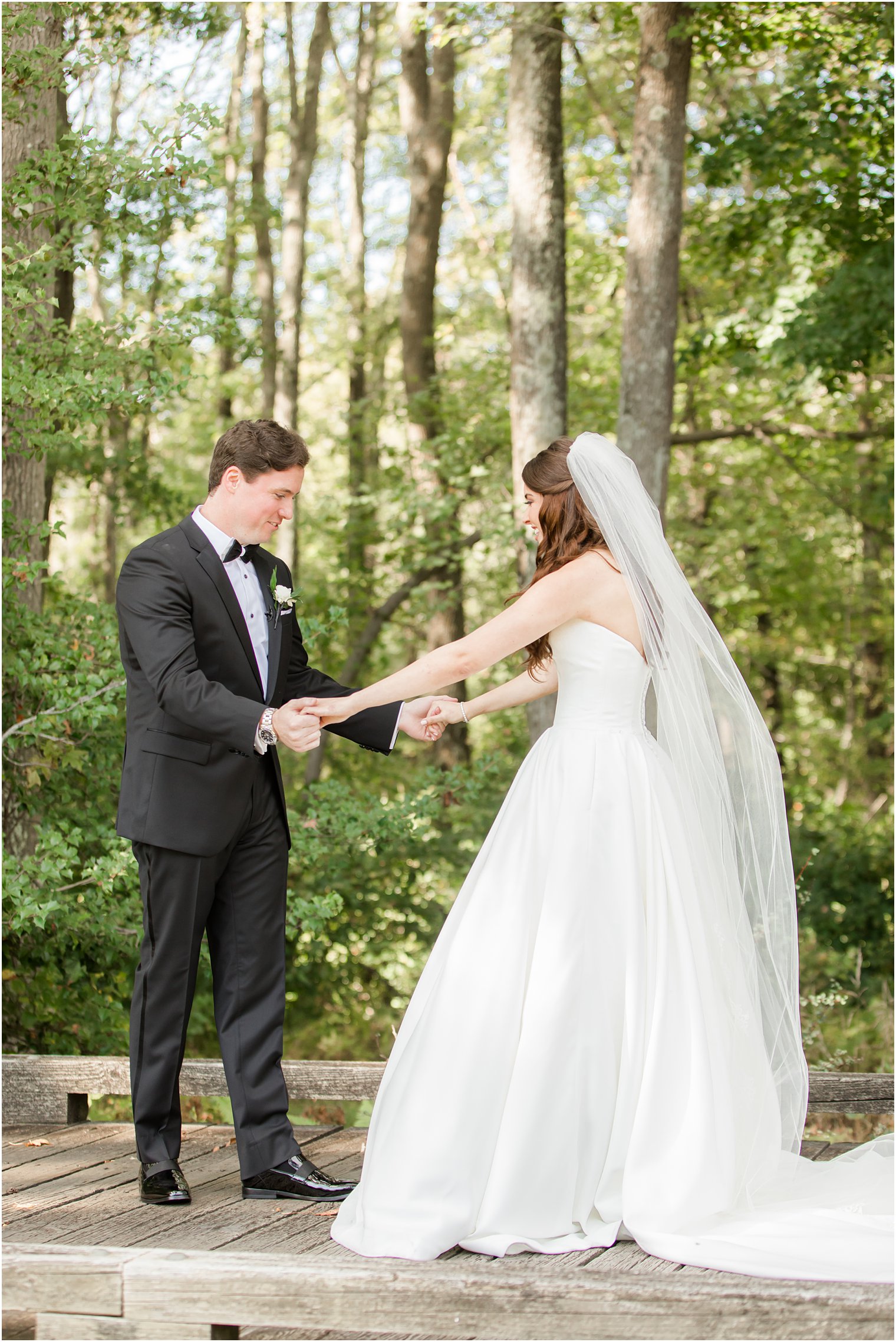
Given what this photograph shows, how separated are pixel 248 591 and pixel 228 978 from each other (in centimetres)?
119

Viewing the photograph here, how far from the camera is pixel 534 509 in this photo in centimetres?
362

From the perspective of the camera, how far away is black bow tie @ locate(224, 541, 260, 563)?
143 inches

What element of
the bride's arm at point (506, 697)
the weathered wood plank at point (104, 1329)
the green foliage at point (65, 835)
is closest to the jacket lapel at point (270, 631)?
the bride's arm at point (506, 697)

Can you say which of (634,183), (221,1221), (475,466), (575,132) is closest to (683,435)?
(475,466)

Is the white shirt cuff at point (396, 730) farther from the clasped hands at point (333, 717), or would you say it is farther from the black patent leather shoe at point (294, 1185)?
the black patent leather shoe at point (294, 1185)

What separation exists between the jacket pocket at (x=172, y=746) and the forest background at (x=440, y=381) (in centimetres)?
105

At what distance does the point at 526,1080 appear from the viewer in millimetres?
3105

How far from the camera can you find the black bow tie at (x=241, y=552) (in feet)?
11.9

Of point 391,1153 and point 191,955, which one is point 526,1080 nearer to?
point 391,1153

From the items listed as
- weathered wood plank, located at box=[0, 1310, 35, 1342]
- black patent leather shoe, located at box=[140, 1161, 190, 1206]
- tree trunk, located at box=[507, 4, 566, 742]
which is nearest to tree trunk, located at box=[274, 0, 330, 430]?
tree trunk, located at box=[507, 4, 566, 742]

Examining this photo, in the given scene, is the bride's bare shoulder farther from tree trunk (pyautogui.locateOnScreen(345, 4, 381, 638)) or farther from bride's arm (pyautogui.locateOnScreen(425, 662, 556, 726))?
tree trunk (pyautogui.locateOnScreen(345, 4, 381, 638))

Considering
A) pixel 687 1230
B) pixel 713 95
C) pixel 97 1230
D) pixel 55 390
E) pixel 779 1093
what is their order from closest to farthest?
pixel 687 1230 → pixel 97 1230 → pixel 779 1093 → pixel 55 390 → pixel 713 95

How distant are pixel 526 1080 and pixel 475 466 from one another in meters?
6.10

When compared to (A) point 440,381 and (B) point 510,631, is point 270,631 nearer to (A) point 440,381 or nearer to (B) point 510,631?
(B) point 510,631
